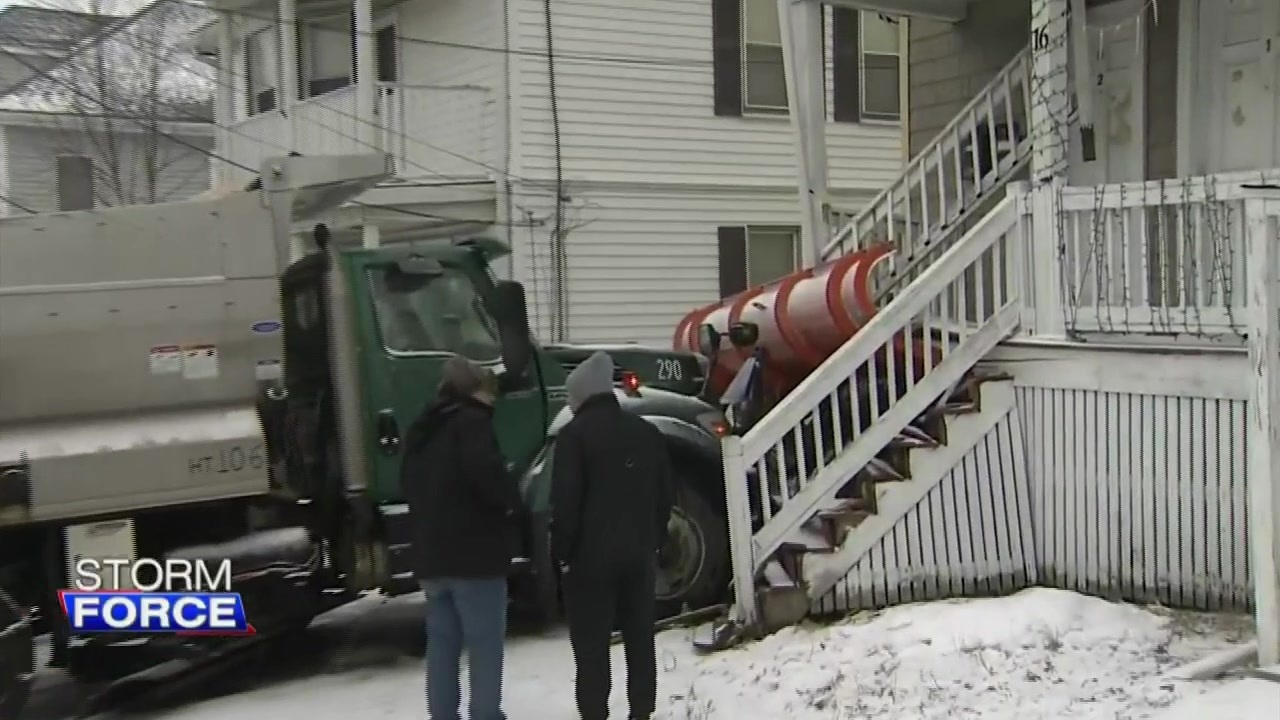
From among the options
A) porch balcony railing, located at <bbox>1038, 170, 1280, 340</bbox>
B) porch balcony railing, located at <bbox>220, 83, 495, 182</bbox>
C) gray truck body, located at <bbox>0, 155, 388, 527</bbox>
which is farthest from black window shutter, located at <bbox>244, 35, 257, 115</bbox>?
porch balcony railing, located at <bbox>1038, 170, 1280, 340</bbox>

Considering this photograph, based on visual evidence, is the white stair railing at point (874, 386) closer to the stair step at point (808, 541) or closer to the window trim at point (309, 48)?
the stair step at point (808, 541)

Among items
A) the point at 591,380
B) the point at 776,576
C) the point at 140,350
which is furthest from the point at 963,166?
the point at 140,350

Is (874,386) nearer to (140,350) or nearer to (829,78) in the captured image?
(140,350)

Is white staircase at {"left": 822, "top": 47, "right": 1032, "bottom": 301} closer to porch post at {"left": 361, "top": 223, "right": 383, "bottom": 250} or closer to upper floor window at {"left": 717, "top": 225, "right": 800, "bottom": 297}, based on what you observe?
porch post at {"left": 361, "top": 223, "right": 383, "bottom": 250}

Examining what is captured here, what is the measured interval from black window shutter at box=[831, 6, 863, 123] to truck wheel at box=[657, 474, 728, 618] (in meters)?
11.1

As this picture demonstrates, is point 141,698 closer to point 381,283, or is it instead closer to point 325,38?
point 381,283

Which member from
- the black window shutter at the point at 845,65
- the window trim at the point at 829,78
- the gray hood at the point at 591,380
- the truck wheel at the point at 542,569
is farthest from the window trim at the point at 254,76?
the gray hood at the point at 591,380

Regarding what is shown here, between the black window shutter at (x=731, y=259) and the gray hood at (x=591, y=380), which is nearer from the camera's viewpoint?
the gray hood at (x=591, y=380)

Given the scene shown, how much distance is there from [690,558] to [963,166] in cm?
447

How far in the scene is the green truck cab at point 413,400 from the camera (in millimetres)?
7387

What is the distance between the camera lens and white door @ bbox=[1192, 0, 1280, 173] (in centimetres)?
870

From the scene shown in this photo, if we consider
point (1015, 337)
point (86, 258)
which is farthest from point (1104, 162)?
point (86, 258)

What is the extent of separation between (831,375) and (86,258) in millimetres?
4143

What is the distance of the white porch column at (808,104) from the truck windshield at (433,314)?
363 cm
